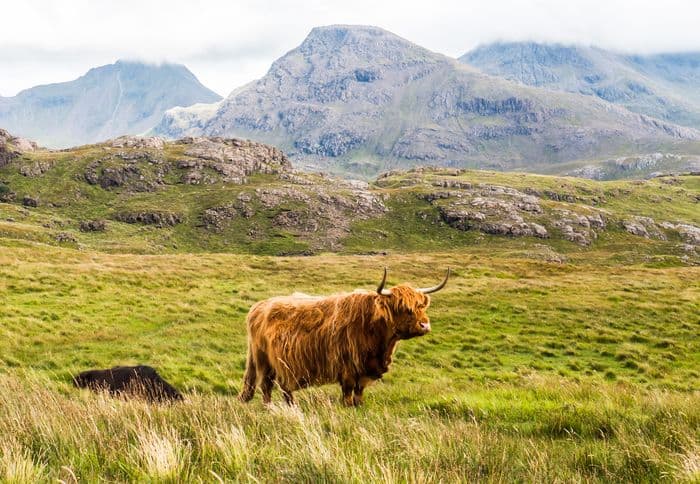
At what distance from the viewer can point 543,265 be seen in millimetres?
49594

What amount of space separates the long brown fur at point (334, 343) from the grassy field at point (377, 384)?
1.75 ft

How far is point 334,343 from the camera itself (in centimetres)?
854

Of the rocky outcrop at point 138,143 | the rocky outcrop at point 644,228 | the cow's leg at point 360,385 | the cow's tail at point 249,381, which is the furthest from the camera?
the rocky outcrop at point 138,143

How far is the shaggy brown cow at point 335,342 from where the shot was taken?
8430mm

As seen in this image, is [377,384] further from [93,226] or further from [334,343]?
[93,226]

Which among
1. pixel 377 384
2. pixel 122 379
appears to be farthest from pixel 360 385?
pixel 122 379

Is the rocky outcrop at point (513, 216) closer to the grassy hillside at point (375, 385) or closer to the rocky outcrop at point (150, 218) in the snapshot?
the rocky outcrop at point (150, 218)

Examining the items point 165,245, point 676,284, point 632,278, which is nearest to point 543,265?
point 632,278

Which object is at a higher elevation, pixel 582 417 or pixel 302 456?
pixel 302 456

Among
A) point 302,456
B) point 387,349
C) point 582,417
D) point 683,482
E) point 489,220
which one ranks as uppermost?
point 302,456

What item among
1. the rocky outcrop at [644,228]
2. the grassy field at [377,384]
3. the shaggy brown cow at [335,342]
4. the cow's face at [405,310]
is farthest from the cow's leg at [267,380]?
the rocky outcrop at [644,228]

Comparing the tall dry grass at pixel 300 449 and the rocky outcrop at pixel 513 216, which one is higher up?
the tall dry grass at pixel 300 449

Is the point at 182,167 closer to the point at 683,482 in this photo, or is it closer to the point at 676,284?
the point at 676,284

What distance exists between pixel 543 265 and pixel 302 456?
1981 inches
